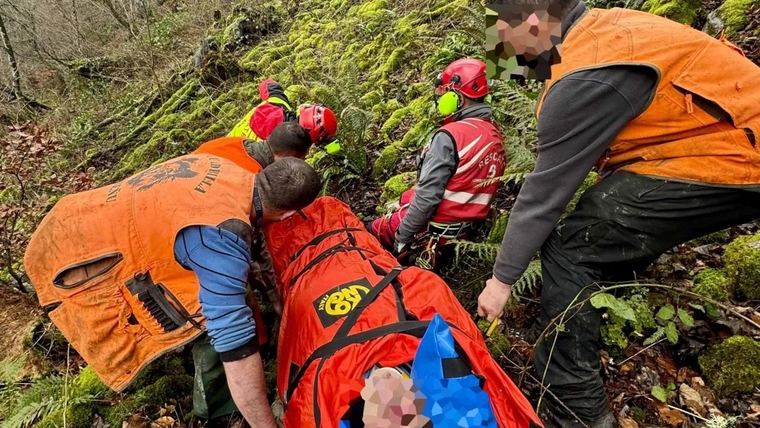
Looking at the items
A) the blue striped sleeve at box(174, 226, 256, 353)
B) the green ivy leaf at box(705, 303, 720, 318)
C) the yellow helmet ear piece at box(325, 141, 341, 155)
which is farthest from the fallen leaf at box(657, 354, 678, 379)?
the yellow helmet ear piece at box(325, 141, 341, 155)

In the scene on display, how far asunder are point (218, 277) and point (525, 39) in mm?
1963

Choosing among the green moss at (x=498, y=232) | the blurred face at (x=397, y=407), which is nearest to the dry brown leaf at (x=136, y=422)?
the blurred face at (x=397, y=407)

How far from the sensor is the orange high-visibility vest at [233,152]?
3.83 metres

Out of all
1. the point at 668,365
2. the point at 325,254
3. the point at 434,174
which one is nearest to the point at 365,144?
the point at 434,174

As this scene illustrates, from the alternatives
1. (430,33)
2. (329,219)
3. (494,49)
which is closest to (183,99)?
(430,33)

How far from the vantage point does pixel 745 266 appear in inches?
113

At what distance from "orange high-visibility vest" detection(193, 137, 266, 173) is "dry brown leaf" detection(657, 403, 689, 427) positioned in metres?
3.37

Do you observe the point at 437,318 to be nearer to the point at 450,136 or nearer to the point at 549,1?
the point at 549,1

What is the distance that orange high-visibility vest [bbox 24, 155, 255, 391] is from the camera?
259 centimetres

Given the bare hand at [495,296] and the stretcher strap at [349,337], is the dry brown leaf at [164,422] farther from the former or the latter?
the bare hand at [495,296]

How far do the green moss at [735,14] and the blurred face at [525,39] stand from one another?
3571 millimetres

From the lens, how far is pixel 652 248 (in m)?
2.31

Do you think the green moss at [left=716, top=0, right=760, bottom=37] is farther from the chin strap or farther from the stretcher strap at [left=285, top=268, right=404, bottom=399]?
the chin strap

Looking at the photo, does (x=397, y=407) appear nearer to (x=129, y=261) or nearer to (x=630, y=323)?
(x=129, y=261)
